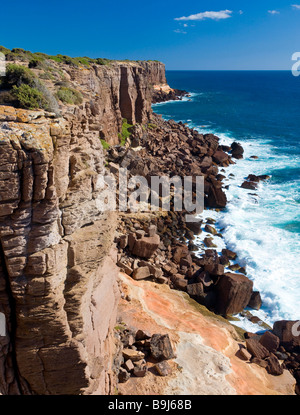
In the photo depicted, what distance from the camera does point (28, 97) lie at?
301 inches

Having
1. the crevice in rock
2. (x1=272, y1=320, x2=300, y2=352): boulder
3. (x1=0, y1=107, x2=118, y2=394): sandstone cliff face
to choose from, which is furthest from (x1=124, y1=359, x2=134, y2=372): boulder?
(x1=272, y1=320, x2=300, y2=352): boulder

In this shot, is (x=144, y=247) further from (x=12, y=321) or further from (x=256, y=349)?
(x=12, y=321)

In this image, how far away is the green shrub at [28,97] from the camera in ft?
24.6

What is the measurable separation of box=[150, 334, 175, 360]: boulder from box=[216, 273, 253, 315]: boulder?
8.17 meters

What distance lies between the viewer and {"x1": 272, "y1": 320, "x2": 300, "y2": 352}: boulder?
19281 mm

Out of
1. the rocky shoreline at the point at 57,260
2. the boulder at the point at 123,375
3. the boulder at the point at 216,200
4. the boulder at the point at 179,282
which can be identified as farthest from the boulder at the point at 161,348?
the boulder at the point at 216,200

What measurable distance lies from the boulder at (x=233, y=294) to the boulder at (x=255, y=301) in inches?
19.4

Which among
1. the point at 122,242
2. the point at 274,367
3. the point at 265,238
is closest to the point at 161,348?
the point at 274,367

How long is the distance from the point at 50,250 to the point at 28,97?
12.7ft

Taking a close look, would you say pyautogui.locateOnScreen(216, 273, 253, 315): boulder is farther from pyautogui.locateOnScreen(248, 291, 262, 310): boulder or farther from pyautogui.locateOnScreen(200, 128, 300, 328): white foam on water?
pyautogui.locateOnScreen(200, 128, 300, 328): white foam on water

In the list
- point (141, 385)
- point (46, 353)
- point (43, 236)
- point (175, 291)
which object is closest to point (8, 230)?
point (43, 236)

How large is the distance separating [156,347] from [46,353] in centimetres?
708

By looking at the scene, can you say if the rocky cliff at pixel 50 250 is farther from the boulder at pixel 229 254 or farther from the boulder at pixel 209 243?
the boulder at pixel 209 243

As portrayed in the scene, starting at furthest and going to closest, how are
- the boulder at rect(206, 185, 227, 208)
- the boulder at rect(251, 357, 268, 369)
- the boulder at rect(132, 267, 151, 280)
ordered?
1. the boulder at rect(206, 185, 227, 208)
2. the boulder at rect(132, 267, 151, 280)
3. the boulder at rect(251, 357, 268, 369)
